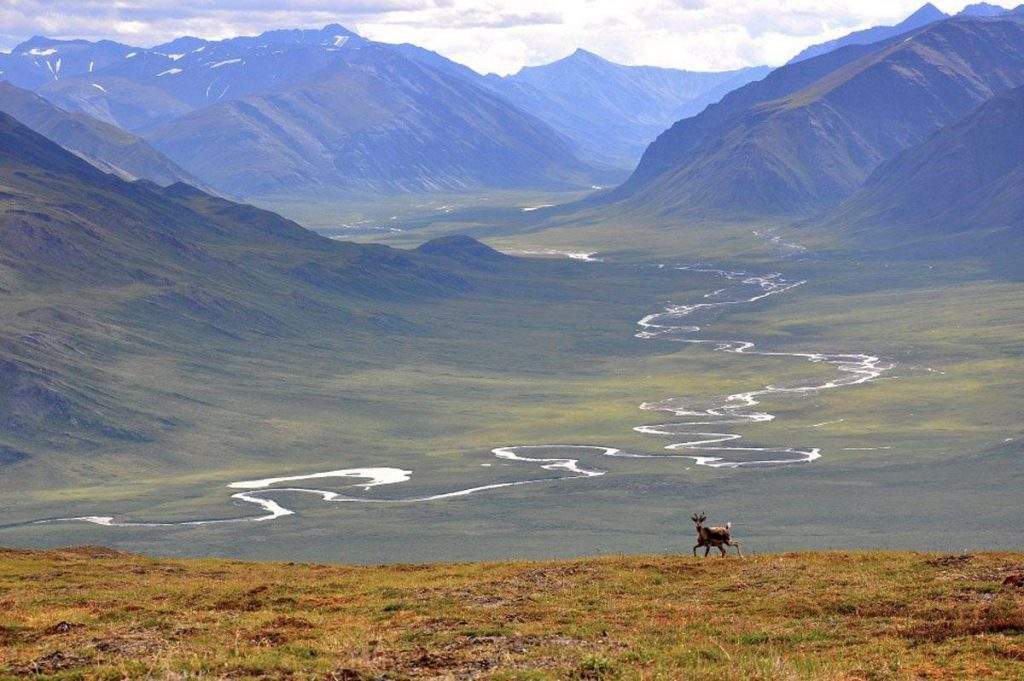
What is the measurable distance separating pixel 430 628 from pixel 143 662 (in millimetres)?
7994

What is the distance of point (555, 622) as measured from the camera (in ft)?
119

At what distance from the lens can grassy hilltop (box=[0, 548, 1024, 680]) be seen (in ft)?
96.3

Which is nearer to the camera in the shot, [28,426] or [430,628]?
[430,628]

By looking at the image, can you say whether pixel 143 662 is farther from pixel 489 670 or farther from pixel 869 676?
pixel 869 676

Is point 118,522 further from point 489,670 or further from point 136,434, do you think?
point 489,670

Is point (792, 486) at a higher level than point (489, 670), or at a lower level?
higher

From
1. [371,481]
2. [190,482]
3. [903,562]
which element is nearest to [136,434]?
[190,482]

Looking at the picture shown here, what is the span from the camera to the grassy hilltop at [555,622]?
29.4m

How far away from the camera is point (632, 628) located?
34.8 m

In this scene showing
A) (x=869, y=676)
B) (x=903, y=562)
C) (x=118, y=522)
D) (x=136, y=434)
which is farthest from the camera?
(x=136, y=434)

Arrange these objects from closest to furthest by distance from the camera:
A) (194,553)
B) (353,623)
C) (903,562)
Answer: (353,623)
(903,562)
(194,553)

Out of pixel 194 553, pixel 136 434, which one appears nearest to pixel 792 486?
pixel 194 553

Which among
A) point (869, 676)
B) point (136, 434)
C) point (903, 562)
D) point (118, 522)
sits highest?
point (136, 434)

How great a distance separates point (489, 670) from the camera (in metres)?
29.3
